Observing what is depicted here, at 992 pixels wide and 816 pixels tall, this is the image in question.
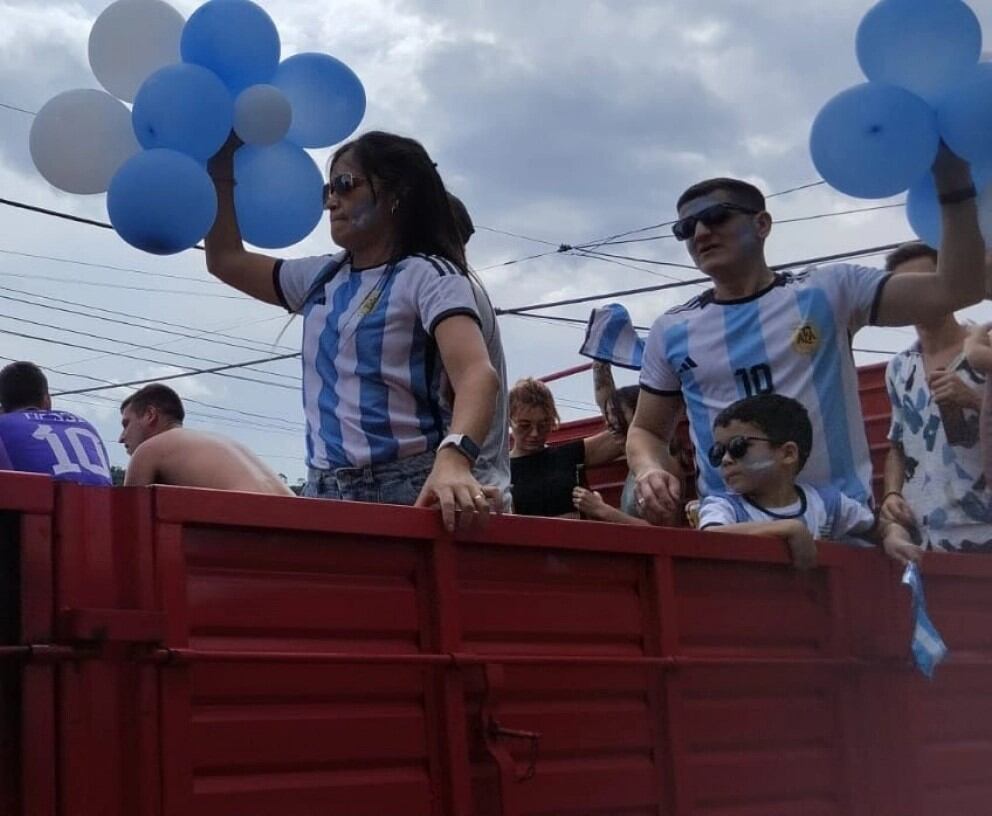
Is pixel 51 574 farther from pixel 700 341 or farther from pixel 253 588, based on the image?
pixel 700 341

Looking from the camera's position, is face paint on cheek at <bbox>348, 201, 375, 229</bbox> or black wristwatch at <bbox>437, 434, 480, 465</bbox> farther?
face paint on cheek at <bbox>348, 201, 375, 229</bbox>

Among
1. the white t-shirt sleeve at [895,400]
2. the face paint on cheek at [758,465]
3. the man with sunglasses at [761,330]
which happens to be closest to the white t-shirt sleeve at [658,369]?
the man with sunglasses at [761,330]

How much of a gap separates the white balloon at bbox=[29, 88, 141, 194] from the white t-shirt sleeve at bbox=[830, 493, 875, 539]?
6.61ft

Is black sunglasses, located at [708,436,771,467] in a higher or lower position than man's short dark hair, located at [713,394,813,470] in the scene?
lower

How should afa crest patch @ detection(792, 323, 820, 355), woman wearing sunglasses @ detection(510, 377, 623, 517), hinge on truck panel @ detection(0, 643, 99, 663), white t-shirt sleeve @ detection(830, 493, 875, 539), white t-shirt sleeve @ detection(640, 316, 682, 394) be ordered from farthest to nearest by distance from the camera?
1. woman wearing sunglasses @ detection(510, 377, 623, 517)
2. white t-shirt sleeve @ detection(640, 316, 682, 394)
3. afa crest patch @ detection(792, 323, 820, 355)
4. white t-shirt sleeve @ detection(830, 493, 875, 539)
5. hinge on truck panel @ detection(0, 643, 99, 663)

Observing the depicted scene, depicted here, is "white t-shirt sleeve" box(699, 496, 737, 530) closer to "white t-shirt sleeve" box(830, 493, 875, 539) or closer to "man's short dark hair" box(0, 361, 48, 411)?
"white t-shirt sleeve" box(830, 493, 875, 539)

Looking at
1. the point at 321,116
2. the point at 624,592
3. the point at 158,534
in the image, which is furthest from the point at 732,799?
the point at 321,116

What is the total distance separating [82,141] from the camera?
3.64 meters

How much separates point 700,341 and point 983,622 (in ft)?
3.47

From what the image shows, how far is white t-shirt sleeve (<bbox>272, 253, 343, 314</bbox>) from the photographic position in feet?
12.2

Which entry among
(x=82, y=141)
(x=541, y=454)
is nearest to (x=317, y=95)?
(x=82, y=141)

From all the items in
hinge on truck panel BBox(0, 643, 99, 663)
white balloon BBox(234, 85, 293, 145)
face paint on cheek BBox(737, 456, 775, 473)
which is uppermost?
white balloon BBox(234, 85, 293, 145)

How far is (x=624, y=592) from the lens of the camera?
304 cm

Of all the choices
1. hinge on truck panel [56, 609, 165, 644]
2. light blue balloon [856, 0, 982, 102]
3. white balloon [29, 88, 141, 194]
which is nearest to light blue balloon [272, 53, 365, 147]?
white balloon [29, 88, 141, 194]
